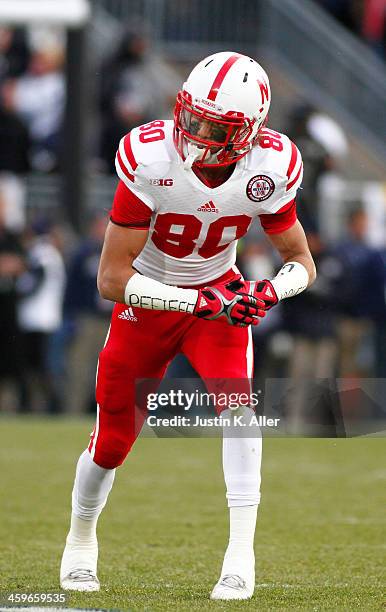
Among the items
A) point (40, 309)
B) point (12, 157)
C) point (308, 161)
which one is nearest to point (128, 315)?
point (40, 309)

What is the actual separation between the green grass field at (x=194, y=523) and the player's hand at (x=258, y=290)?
101 centimetres

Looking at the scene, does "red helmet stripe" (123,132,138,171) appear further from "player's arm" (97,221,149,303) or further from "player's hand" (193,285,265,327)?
"player's hand" (193,285,265,327)

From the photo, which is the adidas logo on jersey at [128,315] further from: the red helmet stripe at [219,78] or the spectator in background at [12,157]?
the spectator in background at [12,157]

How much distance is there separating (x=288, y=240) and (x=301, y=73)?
8.95 meters

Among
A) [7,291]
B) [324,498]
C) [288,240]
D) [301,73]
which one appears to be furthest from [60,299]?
[288,240]

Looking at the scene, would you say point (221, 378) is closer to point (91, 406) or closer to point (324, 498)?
point (324, 498)

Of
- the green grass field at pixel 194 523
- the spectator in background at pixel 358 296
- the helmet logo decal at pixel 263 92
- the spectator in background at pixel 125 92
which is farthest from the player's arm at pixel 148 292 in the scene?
the spectator in background at pixel 125 92

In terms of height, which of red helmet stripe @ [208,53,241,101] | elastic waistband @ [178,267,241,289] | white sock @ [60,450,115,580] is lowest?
white sock @ [60,450,115,580]

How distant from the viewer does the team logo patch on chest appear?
455 cm

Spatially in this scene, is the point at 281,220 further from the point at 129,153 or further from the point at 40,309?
the point at 40,309

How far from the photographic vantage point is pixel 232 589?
14.6 feet

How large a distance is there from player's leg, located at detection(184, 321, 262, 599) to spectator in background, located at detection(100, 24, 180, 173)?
295 inches

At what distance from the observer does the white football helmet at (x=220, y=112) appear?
174 inches
